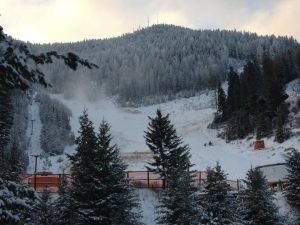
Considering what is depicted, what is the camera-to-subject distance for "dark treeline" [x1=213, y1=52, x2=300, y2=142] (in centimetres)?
7494

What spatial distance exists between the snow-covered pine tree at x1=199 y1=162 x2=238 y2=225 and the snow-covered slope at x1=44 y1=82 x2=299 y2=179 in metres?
11.9

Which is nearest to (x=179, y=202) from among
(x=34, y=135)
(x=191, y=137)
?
(x=191, y=137)

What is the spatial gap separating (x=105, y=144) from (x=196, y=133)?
76.0 metres

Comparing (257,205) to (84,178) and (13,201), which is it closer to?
(84,178)

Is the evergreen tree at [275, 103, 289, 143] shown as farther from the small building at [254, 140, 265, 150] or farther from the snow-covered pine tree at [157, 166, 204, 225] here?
the snow-covered pine tree at [157, 166, 204, 225]

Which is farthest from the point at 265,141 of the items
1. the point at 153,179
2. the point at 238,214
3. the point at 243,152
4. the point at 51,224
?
the point at 51,224

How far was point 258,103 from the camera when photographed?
8631 cm

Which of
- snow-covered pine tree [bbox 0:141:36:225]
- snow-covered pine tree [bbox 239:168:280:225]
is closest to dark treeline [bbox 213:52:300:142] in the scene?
snow-covered pine tree [bbox 239:168:280:225]

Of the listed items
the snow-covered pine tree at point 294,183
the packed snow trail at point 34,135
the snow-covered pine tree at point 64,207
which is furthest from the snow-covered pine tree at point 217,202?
the packed snow trail at point 34,135

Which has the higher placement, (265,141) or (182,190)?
(265,141)

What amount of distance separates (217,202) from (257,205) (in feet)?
11.5

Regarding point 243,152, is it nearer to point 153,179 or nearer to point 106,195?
point 153,179

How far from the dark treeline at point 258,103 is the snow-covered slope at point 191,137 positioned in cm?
259

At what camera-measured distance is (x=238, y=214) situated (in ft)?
91.0
